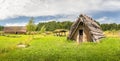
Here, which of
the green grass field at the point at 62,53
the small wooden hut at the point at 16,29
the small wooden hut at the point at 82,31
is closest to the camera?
the green grass field at the point at 62,53

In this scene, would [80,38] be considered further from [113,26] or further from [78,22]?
[113,26]

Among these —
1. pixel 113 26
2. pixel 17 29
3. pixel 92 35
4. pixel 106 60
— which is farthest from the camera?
pixel 113 26

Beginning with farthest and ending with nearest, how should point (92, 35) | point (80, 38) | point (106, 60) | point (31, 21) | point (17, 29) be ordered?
point (17, 29), point (31, 21), point (80, 38), point (92, 35), point (106, 60)

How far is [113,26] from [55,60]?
556ft

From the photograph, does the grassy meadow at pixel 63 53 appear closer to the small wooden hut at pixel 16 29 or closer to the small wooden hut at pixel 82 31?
the small wooden hut at pixel 82 31

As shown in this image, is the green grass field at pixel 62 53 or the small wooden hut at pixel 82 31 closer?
the green grass field at pixel 62 53

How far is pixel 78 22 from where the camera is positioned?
4766cm

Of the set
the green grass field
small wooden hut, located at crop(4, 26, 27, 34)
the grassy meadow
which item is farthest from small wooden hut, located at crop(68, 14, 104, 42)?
small wooden hut, located at crop(4, 26, 27, 34)

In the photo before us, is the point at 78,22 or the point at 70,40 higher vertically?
the point at 78,22

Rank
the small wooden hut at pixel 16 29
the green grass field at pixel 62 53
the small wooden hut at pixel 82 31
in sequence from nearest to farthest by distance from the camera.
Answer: the green grass field at pixel 62 53
the small wooden hut at pixel 82 31
the small wooden hut at pixel 16 29

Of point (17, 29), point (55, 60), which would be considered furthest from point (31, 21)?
point (55, 60)

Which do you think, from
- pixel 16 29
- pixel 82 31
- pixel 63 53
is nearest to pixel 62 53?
pixel 63 53

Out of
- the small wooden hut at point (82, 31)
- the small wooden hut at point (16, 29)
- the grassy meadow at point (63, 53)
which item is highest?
the small wooden hut at point (82, 31)

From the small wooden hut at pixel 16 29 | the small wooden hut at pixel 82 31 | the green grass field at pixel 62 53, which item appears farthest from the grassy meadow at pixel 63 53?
the small wooden hut at pixel 16 29
